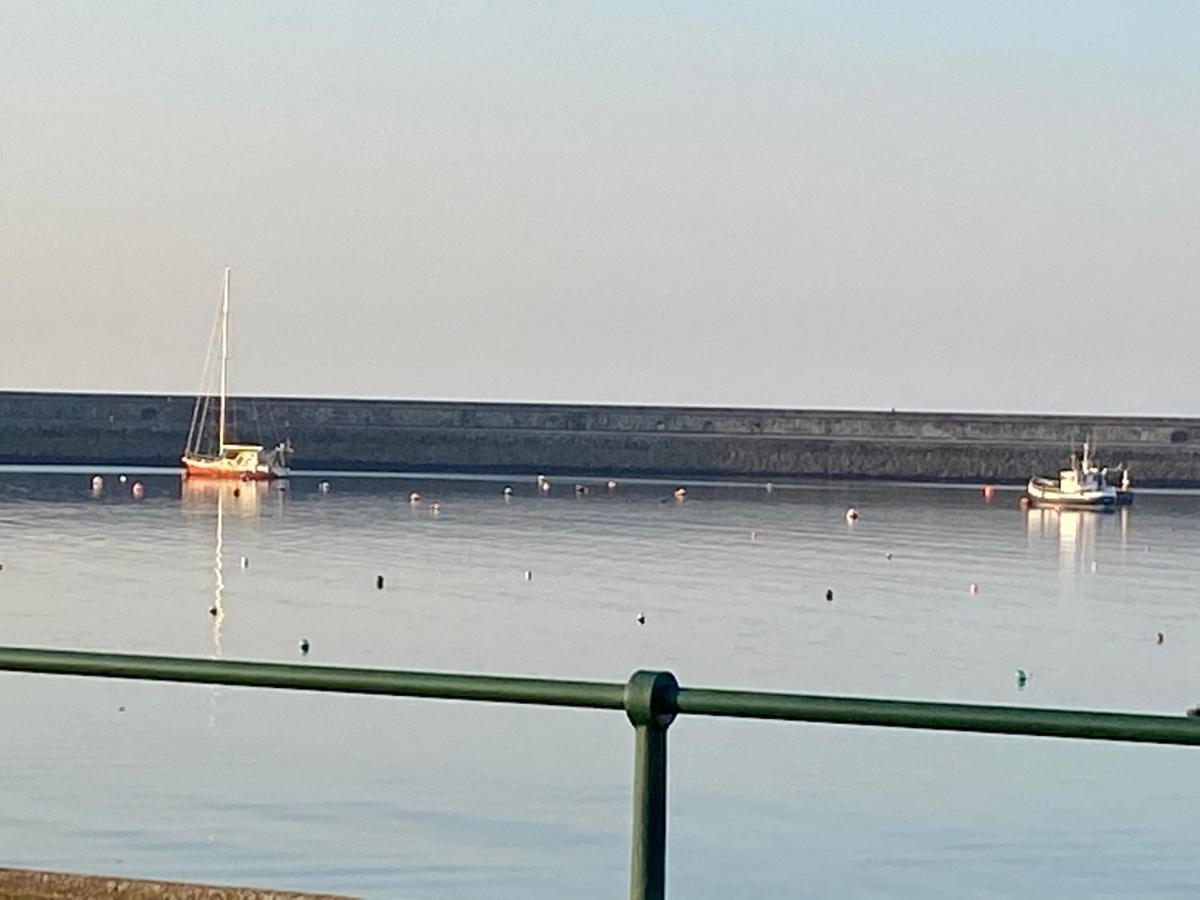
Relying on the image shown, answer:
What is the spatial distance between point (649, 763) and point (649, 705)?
0.29 feet

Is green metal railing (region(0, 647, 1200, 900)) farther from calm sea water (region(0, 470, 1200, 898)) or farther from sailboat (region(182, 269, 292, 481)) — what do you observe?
sailboat (region(182, 269, 292, 481))

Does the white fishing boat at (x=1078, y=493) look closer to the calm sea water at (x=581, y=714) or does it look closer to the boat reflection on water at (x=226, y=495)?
the calm sea water at (x=581, y=714)

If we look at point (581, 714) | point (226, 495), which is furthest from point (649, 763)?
point (226, 495)

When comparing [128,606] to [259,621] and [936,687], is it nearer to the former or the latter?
[259,621]

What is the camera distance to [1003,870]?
44.5ft

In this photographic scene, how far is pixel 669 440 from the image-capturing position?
78250 mm

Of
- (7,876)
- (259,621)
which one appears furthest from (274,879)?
(259,621)

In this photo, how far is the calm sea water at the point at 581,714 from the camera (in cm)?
1347

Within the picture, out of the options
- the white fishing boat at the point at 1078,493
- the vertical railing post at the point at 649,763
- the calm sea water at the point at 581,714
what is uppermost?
the vertical railing post at the point at 649,763

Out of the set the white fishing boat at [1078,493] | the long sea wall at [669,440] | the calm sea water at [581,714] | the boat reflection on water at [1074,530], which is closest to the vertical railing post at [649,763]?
the calm sea water at [581,714]

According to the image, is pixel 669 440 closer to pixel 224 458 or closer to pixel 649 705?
pixel 224 458

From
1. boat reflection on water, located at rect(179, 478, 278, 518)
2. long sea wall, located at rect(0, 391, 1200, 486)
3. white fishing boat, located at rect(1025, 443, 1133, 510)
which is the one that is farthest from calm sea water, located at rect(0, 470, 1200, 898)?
long sea wall, located at rect(0, 391, 1200, 486)

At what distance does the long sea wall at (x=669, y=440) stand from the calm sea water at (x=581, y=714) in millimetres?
24488

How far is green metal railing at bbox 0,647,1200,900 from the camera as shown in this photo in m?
3.12
